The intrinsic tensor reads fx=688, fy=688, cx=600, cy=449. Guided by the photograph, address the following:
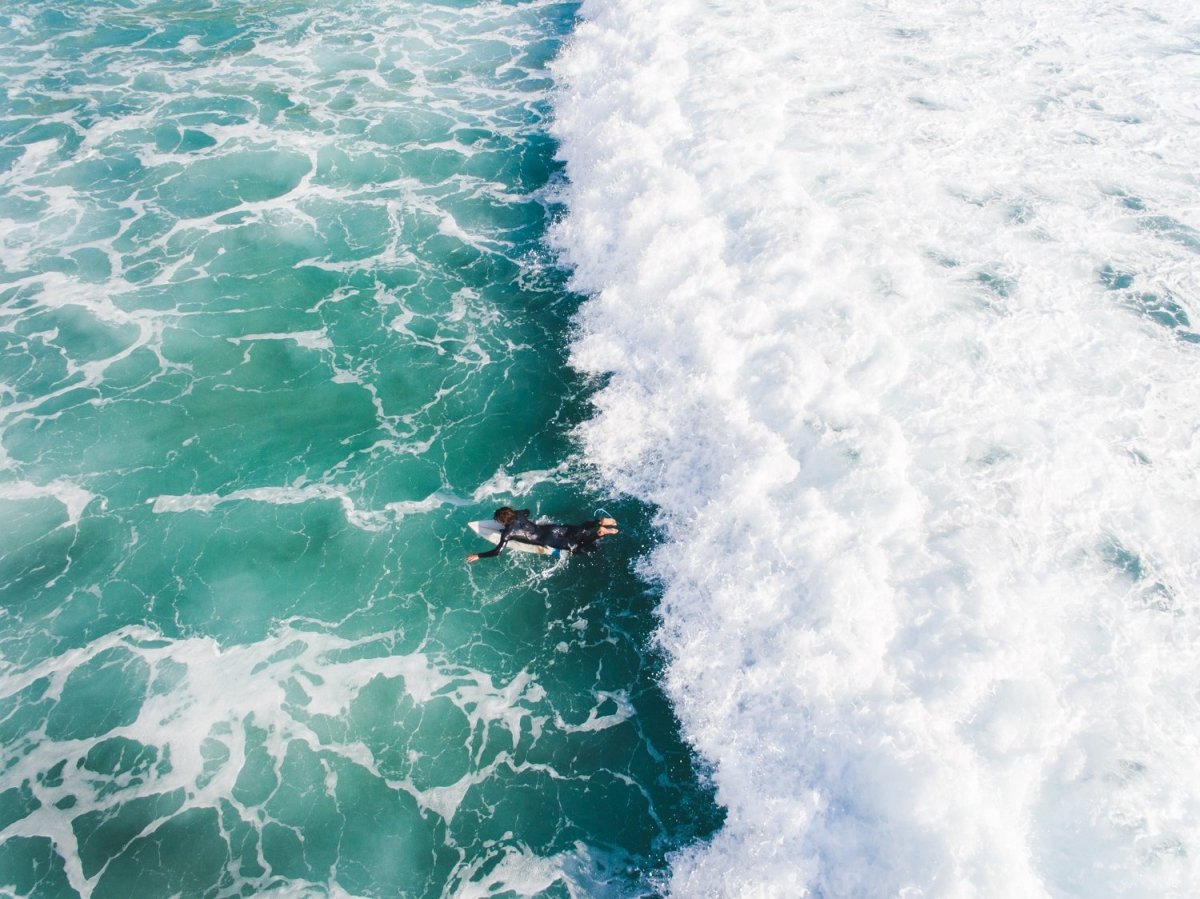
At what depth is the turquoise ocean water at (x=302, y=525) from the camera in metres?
14.5

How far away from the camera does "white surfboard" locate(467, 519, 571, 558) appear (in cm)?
1856

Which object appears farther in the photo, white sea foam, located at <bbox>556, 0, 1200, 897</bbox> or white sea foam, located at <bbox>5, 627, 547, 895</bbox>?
white sea foam, located at <bbox>5, 627, 547, 895</bbox>

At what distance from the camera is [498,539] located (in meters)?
19.0

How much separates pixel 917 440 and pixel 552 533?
10766 millimetres

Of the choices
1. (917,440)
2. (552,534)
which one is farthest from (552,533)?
(917,440)

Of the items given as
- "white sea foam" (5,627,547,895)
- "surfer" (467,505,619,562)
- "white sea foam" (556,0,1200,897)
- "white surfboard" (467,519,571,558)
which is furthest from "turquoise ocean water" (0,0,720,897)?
"white sea foam" (556,0,1200,897)

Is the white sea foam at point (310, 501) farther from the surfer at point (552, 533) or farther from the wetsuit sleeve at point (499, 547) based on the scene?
the surfer at point (552, 533)

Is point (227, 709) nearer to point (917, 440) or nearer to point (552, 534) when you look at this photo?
point (552, 534)

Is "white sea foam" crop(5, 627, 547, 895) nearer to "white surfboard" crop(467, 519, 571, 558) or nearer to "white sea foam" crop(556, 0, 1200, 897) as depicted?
"white surfboard" crop(467, 519, 571, 558)

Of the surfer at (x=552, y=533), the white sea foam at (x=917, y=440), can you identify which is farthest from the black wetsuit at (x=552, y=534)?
the white sea foam at (x=917, y=440)

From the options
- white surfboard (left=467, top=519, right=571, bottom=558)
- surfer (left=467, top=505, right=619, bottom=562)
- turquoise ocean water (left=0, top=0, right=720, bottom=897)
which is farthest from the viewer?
white surfboard (left=467, top=519, right=571, bottom=558)

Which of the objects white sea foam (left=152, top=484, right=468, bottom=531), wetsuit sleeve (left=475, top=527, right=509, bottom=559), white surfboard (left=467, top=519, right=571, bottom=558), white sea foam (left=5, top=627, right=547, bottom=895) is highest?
wetsuit sleeve (left=475, top=527, right=509, bottom=559)

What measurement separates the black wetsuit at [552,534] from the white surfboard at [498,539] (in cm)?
14

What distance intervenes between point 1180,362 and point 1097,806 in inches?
569
